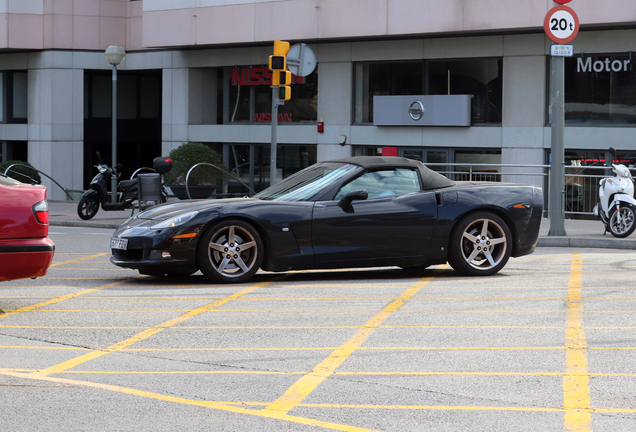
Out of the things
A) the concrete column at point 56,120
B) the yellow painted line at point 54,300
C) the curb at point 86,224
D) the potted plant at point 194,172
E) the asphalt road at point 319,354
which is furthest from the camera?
the concrete column at point 56,120

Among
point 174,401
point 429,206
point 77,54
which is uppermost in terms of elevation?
point 77,54

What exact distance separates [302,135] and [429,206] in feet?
51.8

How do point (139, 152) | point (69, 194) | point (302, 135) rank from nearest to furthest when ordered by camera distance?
1. point (302, 135)
2. point (69, 194)
3. point (139, 152)

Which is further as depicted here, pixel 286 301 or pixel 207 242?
pixel 207 242

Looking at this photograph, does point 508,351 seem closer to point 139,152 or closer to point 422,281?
point 422,281

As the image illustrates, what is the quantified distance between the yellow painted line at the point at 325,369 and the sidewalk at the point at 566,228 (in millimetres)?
7182

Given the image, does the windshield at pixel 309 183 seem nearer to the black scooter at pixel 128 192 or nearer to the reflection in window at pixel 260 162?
the black scooter at pixel 128 192

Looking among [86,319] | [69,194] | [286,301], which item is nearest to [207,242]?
[286,301]

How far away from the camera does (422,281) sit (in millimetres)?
9992

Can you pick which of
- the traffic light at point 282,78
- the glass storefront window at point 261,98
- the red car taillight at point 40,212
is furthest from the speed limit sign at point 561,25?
the glass storefront window at point 261,98

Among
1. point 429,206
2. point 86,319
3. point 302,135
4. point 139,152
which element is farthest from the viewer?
point 139,152

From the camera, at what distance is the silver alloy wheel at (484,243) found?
1027cm

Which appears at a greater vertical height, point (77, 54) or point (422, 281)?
point (77, 54)

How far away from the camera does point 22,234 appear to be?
7.66m
